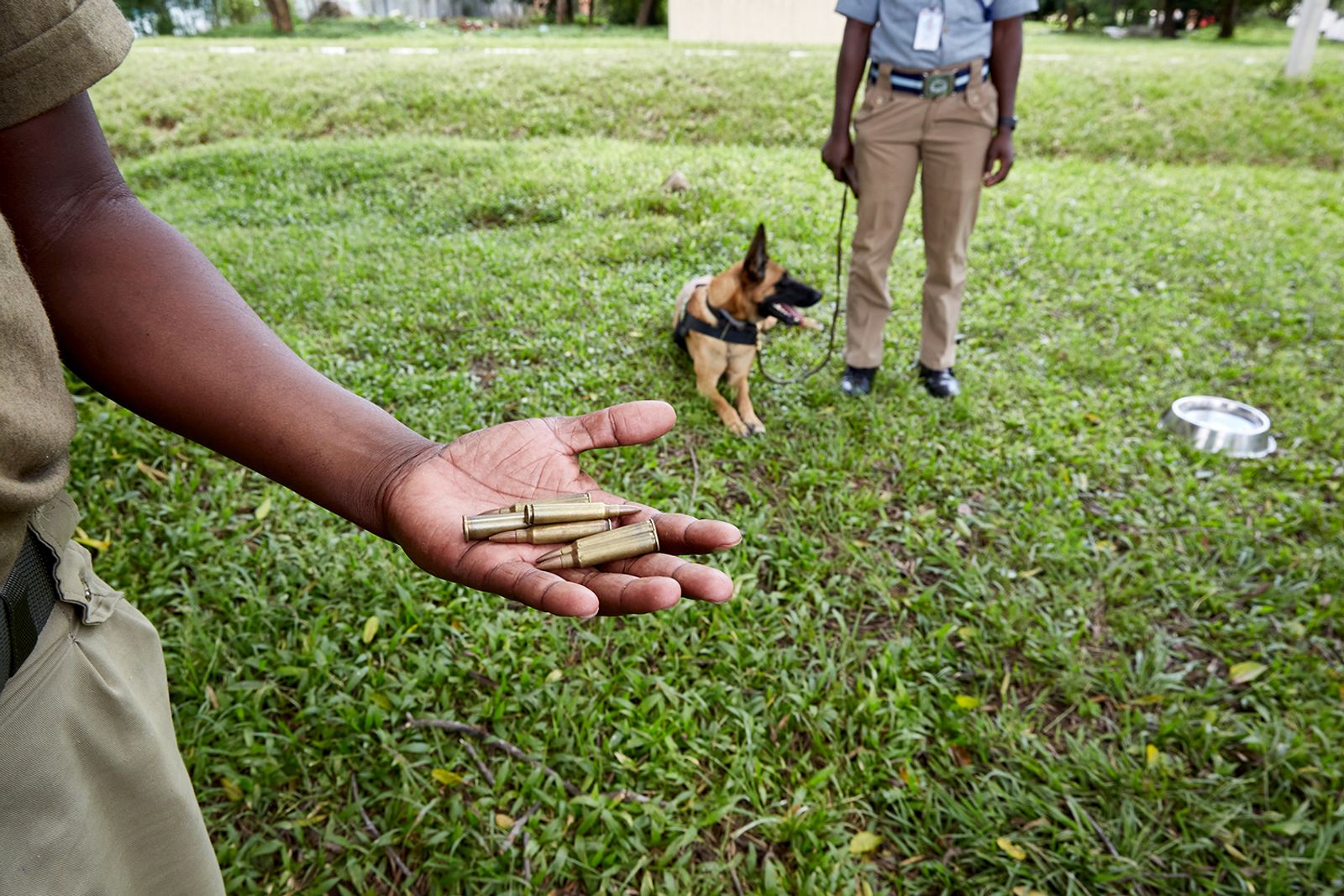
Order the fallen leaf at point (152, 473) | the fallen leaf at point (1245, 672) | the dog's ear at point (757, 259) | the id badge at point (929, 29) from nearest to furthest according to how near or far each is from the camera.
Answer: the fallen leaf at point (1245, 672)
the fallen leaf at point (152, 473)
the id badge at point (929, 29)
the dog's ear at point (757, 259)

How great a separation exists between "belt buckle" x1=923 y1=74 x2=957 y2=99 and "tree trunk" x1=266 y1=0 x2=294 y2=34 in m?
19.8

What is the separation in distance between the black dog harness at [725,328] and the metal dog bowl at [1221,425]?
2.37 meters

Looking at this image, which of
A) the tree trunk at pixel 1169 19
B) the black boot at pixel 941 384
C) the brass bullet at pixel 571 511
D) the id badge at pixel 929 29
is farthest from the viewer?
the tree trunk at pixel 1169 19

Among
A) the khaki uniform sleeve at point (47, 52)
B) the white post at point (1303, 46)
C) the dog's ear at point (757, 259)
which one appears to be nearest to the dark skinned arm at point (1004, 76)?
the dog's ear at point (757, 259)

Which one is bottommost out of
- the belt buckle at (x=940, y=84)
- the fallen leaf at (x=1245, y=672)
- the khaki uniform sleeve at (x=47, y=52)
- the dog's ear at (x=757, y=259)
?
the fallen leaf at (x=1245, y=672)

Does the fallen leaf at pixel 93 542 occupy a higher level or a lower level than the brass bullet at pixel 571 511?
lower

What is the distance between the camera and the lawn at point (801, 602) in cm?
248

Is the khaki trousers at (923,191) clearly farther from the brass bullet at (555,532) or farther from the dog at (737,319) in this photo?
the brass bullet at (555,532)

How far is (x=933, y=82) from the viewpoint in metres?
4.22

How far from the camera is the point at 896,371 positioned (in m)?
5.01

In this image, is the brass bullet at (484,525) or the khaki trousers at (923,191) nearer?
the brass bullet at (484,525)

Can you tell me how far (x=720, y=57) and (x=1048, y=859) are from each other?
13.1 metres

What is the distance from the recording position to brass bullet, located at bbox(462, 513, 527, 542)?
123 cm

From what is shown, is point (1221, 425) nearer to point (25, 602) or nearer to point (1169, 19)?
point (25, 602)
